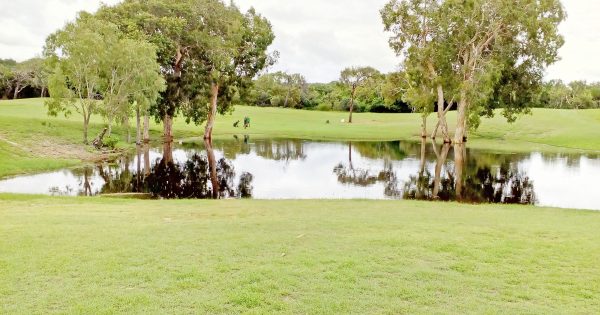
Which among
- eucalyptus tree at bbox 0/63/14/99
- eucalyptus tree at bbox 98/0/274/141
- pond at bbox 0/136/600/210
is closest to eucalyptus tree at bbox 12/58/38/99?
eucalyptus tree at bbox 0/63/14/99

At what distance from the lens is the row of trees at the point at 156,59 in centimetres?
4347

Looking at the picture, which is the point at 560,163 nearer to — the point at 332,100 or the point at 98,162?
the point at 98,162

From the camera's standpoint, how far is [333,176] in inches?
1422

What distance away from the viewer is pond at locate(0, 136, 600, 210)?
2830cm

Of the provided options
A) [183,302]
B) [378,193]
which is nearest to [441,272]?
[183,302]

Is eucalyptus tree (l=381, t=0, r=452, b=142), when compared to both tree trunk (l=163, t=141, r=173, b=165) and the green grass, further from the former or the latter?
the green grass

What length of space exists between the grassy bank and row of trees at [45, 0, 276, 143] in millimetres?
3501

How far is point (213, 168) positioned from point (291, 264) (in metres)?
29.4

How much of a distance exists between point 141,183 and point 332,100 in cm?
10613

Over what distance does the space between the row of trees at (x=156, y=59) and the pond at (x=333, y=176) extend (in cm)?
562

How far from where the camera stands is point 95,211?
691 inches


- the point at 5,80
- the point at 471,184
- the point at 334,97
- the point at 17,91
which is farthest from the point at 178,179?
the point at 334,97

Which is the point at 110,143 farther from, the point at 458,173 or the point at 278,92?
the point at 278,92

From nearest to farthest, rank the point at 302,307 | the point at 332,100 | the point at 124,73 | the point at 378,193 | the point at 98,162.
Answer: the point at 302,307, the point at 378,193, the point at 98,162, the point at 124,73, the point at 332,100
